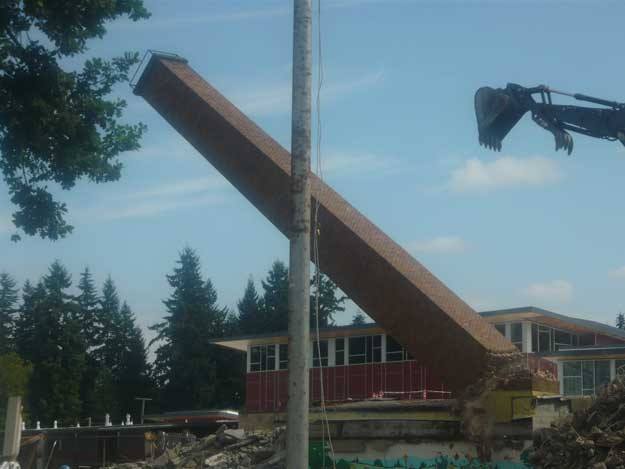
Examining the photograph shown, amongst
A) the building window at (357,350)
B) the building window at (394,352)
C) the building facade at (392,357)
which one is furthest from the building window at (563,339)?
the building window at (357,350)

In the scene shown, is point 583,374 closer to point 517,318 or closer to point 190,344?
point 517,318

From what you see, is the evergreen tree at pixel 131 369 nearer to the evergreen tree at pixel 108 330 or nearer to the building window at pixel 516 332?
the evergreen tree at pixel 108 330

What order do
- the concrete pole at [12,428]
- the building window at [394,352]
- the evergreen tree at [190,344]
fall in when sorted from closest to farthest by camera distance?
the concrete pole at [12,428] < the building window at [394,352] < the evergreen tree at [190,344]

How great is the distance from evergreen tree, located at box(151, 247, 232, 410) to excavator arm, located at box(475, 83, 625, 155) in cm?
5732

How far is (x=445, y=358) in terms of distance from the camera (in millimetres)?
15266

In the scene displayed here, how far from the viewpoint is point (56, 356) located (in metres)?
75.6

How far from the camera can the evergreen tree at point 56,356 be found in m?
72.6

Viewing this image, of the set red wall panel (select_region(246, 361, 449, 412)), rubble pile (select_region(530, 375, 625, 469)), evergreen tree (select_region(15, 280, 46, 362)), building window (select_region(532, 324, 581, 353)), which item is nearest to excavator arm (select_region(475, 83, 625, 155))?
rubble pile (select_region(530, 375, 625, 469))

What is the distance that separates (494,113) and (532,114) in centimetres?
74

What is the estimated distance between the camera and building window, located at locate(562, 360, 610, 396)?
1099 inches

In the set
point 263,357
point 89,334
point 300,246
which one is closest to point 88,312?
point 89,334

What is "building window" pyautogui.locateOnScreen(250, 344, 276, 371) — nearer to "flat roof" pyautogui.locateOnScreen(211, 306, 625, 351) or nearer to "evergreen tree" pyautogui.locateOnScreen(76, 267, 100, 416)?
"flat roof" pyautogui.locateOnScreen(211, 306, 625, 351)

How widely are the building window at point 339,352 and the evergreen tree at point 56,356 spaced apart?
4264cm

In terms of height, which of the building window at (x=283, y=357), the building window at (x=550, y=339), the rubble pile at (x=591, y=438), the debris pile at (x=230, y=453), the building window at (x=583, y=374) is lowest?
the debris pile at (x=230, y=453)
